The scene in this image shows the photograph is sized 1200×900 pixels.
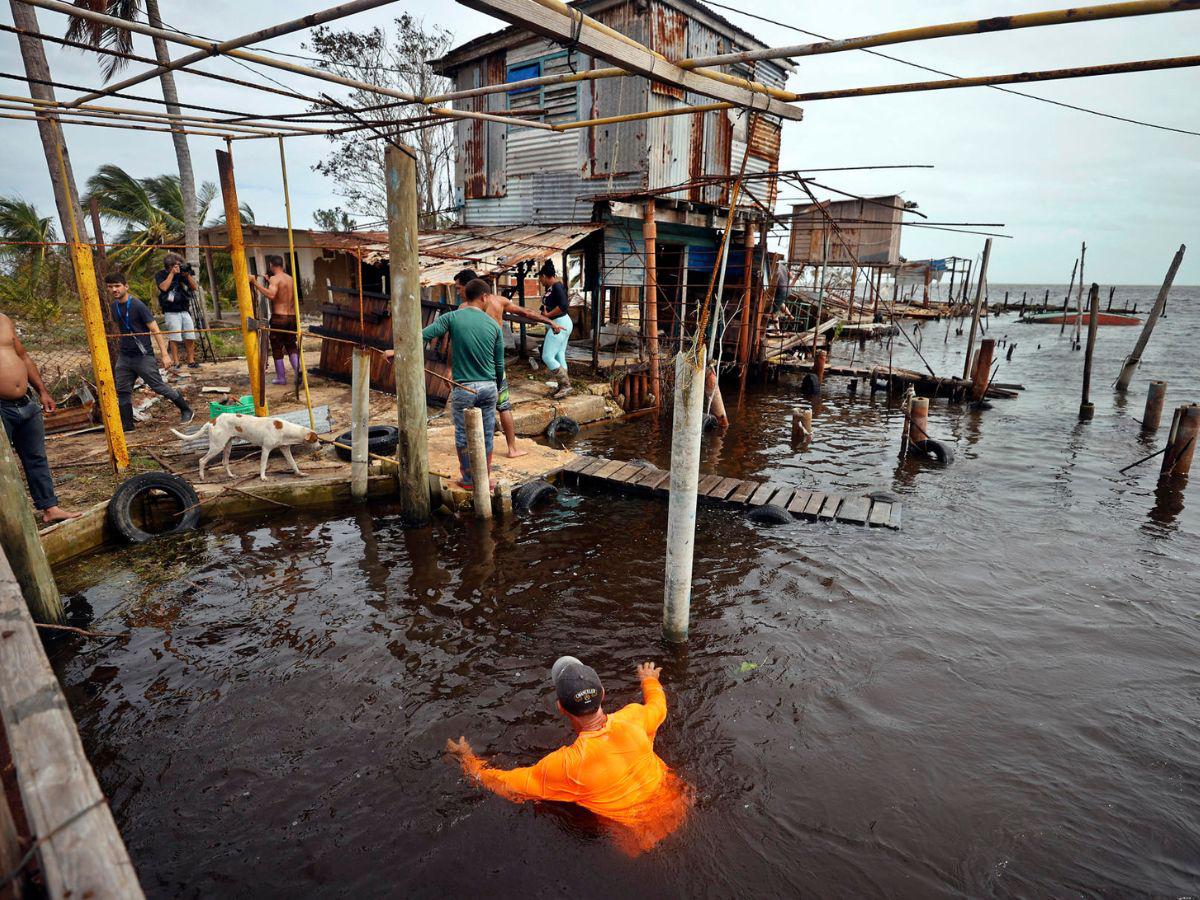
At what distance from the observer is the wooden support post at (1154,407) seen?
13.2 m

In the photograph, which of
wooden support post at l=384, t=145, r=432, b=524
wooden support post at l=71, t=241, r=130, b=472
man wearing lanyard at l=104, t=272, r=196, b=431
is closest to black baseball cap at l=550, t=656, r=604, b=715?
wooden support post at l=384, t=145, r=432, b=524

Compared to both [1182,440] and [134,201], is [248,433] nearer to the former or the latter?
[1182,440]

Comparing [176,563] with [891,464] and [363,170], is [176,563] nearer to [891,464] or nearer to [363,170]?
[891,464]

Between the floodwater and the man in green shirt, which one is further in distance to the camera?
the man in green shirt

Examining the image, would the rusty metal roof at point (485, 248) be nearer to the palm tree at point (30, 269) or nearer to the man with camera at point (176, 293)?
the man with camera at point (176, 293)

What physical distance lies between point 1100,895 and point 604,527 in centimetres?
546

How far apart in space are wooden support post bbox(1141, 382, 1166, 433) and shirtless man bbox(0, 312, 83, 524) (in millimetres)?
19003

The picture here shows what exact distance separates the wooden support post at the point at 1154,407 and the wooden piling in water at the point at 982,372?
3.17 meters

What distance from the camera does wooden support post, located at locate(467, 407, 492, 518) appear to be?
6879 mm

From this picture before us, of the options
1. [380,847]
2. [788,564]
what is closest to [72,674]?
[380,847]

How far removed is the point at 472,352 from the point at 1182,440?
11.2 m

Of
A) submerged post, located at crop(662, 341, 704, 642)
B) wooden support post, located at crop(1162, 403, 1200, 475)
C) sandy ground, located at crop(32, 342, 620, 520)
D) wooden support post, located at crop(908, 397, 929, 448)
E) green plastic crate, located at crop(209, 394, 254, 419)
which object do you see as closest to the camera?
submerged post, located at crop(662, 341, 704, 642)

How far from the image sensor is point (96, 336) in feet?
22.4

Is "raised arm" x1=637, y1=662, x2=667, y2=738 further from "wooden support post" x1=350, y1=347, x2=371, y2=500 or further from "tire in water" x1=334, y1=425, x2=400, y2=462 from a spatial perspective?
"tire in water" x1=334, y1=425, x2=400, y2=462
